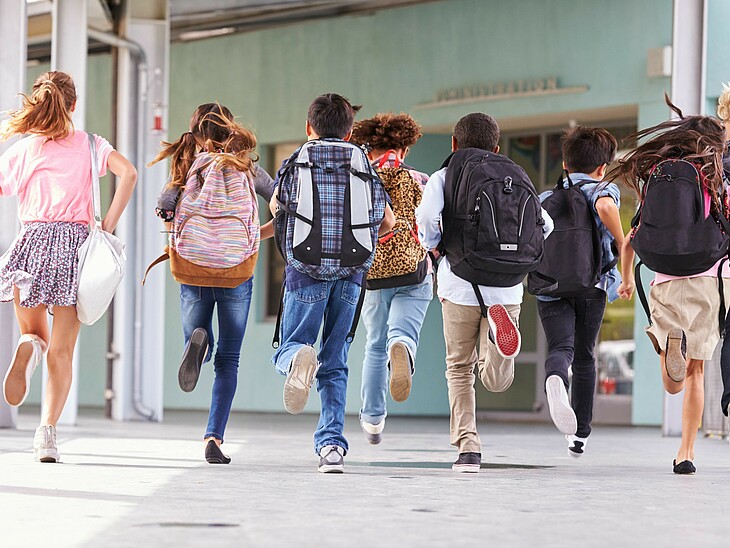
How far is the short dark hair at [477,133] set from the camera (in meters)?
6.05

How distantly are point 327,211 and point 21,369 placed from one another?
1.66 m

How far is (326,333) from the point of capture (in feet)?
19.2

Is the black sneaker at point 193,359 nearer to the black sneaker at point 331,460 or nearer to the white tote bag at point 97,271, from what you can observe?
the white tote bag at point 97,271

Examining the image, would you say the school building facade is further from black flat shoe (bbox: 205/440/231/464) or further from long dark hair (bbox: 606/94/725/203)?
black flat shoe (bbox: 205/440/231/464)

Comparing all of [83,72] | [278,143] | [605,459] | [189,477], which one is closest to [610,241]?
[605,459]

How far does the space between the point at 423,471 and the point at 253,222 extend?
150 centimetres

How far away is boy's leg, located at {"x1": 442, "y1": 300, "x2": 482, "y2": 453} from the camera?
5965 mm

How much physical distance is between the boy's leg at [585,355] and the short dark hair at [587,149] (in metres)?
0.73

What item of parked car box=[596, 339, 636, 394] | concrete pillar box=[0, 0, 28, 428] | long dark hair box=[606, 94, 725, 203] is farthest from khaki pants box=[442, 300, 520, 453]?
parked car box=[596, 339, 636, 394]

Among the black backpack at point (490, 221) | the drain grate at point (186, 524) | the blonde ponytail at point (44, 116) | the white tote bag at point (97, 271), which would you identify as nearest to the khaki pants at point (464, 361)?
the black backpack at point (490, 221)

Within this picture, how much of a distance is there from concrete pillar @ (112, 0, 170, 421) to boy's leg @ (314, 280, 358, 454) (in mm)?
5557

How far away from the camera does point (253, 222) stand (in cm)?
615

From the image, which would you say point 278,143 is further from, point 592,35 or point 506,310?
point 506,310

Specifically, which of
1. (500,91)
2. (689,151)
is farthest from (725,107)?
(500,91)
